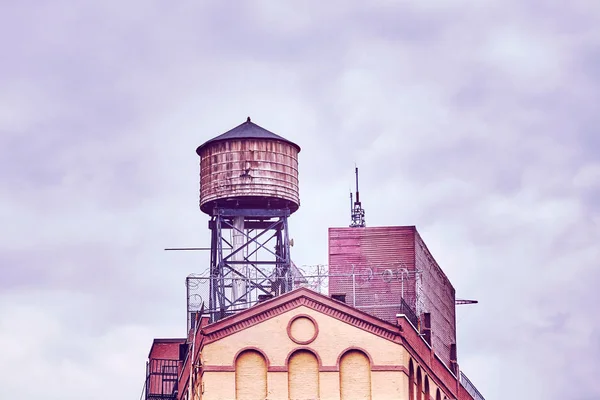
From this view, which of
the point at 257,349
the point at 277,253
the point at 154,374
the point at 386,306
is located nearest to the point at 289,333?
the point at 257,349

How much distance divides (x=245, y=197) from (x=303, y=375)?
718 inches

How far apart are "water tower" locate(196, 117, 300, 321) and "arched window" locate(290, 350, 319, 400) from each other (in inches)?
606

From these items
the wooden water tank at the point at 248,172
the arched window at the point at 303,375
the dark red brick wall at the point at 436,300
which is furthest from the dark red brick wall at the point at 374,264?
the arched window at the point at 303,375

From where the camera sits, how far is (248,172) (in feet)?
311

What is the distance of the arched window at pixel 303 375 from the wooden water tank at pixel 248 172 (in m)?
17.6

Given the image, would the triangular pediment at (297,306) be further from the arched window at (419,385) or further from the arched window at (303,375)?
the arched window at (419,385)

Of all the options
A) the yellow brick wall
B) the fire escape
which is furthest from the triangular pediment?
the fire escape

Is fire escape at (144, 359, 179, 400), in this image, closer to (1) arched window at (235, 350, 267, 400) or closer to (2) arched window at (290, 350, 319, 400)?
(1) arched window at (235, 350, 267, 400)

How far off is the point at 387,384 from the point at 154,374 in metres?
25.6

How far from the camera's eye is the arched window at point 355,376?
78000 millimetres

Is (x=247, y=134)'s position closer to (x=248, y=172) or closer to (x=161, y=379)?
(x=248, y=172)

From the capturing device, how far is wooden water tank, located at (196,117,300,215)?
94688 mm

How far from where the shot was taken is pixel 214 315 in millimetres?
87125

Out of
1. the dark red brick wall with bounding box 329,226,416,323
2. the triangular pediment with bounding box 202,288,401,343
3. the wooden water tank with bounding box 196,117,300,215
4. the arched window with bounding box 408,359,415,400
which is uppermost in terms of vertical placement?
the wooden water tank with bounding box 196,117,300,215
